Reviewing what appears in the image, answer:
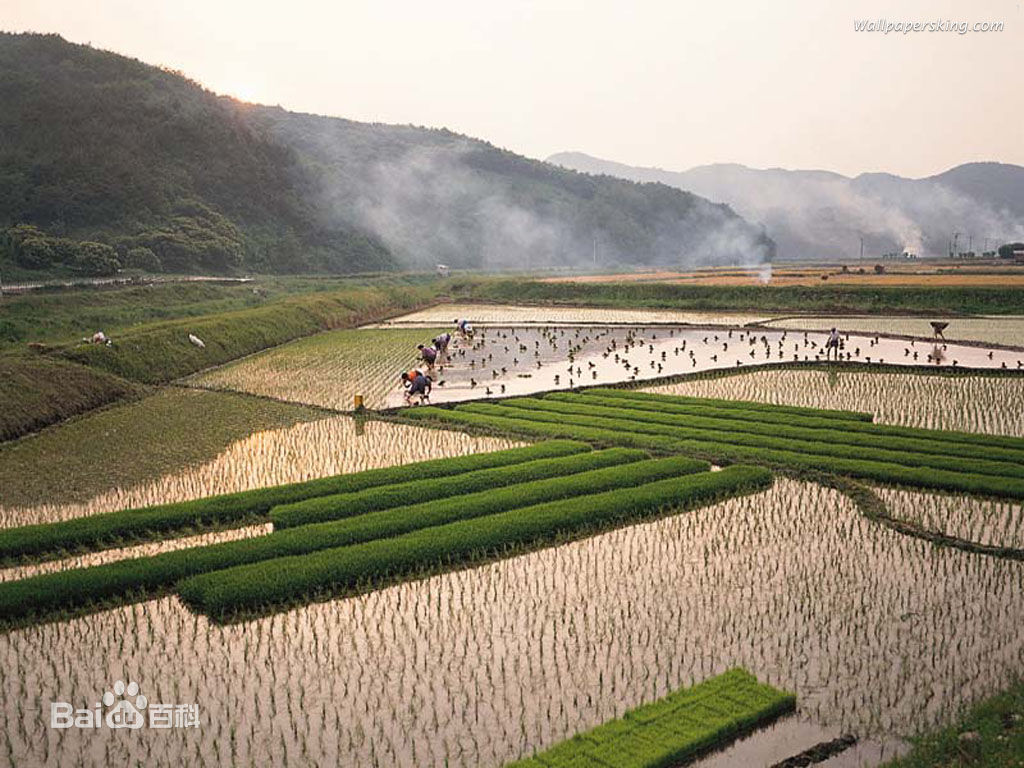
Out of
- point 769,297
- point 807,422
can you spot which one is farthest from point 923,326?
point 807,422

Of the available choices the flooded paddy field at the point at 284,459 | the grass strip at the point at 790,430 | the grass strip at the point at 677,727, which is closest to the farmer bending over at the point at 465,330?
the grass strip at the point at 790,430

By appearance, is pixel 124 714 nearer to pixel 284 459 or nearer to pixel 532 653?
pixel 532 653

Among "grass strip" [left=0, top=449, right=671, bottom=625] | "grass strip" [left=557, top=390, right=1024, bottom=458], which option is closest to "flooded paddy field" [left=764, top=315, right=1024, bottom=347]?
"grass strip" [left=557, top=390, right=1024, bottom=458]

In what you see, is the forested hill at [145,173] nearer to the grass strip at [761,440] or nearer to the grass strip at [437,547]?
Result: the grass strip at [761,440]

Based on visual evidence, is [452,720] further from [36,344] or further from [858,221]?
[858,221]

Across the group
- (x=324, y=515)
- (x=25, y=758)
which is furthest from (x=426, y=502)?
(x=25, y=758)

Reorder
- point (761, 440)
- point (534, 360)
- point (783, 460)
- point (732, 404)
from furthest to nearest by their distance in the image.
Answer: point (534, 360) → point (732, 404) → point (761, 440) → point (783, 460)

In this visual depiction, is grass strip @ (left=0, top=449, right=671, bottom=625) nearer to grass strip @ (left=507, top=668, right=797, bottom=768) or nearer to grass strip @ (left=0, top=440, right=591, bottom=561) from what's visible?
grass strip @ (left=0, top=440, right=591, bottom=561)
